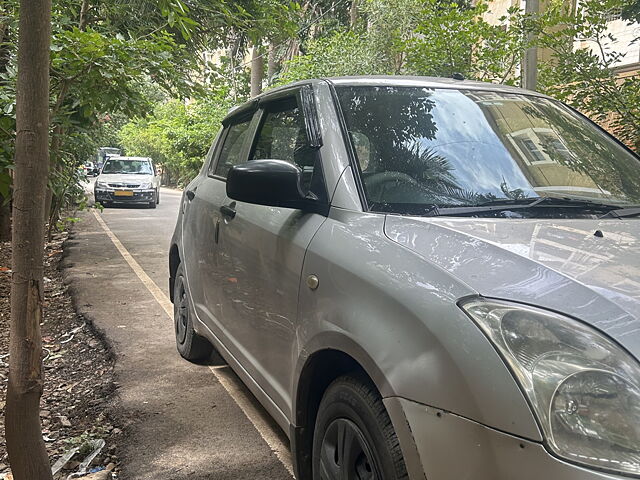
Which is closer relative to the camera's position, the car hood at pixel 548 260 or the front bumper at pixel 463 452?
the front bumper at pixel 463 452

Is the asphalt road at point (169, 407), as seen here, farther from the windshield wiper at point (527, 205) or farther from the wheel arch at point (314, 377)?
the windshield wiper at point (527, 205)

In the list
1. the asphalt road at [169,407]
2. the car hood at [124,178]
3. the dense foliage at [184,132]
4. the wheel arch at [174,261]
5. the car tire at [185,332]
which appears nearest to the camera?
the asphalt road at [169,407]

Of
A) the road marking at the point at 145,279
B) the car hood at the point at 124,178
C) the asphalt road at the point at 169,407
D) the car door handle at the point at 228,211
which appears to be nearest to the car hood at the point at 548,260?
the car door handle at the point at 228,211

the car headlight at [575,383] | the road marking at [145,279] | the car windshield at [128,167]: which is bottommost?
the road marking at [145,279]

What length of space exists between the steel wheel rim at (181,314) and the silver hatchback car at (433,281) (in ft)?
3.24

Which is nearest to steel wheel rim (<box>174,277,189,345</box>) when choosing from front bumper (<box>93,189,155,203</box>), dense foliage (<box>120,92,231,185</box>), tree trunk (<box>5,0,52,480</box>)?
tree trunk (<box>5,0,52,480</box>)

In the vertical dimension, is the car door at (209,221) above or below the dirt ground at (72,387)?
above

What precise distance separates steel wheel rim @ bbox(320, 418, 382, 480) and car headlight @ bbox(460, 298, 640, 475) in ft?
2.09

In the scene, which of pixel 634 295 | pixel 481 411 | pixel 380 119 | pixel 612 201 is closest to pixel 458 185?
pixel 380 119

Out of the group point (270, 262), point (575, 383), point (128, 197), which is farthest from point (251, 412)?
point (128, 197)

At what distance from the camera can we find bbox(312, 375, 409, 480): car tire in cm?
187

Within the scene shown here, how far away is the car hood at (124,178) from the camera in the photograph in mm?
21516

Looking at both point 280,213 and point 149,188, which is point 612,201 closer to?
point 280,213

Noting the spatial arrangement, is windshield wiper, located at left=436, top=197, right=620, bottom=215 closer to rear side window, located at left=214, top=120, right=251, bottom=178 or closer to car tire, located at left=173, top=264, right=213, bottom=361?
rear side window, located at left=214, top=120, right=251, bottom=178
